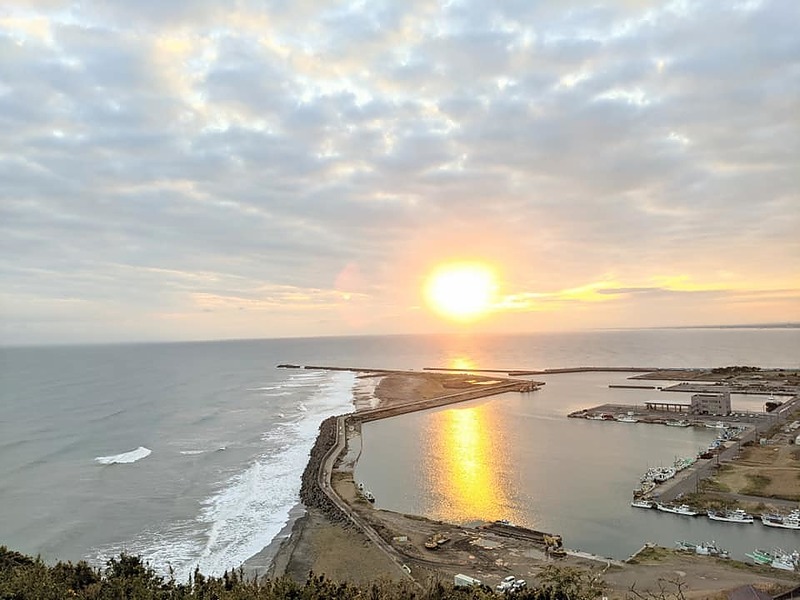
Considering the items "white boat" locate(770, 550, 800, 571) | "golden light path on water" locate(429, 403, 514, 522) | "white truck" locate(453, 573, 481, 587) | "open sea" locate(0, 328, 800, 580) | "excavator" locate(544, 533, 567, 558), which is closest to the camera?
"white truck" locate(453, 573, 481, 587)

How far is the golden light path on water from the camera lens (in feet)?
96.0

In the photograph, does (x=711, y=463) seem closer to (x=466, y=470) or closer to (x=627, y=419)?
(x=466, y=470)

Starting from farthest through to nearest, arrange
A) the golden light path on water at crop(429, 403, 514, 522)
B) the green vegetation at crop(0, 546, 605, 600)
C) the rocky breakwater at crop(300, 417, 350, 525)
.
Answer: the golden light path on water at crop(429, 403, 514, 522)
the rocky breakwater at crop(300, 417, 350, 525)
the green vegetation at crop(0, 546, 605, 600)

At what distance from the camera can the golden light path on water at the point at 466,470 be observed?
2925 centimetres

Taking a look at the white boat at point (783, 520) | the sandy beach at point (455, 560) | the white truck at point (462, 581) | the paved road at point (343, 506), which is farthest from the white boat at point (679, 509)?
the paved road at point (343, 506)

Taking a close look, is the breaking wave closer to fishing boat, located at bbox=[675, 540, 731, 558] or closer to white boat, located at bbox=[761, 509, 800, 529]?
fishing boat, located at bbox=[675, 540, 731, 558]

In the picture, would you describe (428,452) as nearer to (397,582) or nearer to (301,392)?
(397,582)

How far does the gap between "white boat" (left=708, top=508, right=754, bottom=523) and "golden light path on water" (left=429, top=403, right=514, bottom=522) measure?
10.1 m

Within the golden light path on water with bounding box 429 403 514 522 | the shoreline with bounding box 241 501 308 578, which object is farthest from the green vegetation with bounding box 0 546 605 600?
the golden light path on water with bounding box 429 403 514 522

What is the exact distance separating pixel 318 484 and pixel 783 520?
25.0 metres

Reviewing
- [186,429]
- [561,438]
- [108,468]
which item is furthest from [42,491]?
[561,438]

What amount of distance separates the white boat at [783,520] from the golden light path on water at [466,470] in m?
12.2

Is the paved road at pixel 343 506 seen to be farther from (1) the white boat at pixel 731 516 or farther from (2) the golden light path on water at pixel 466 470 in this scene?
(1) the white boat at pixel 731 516

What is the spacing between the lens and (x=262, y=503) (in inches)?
1212
